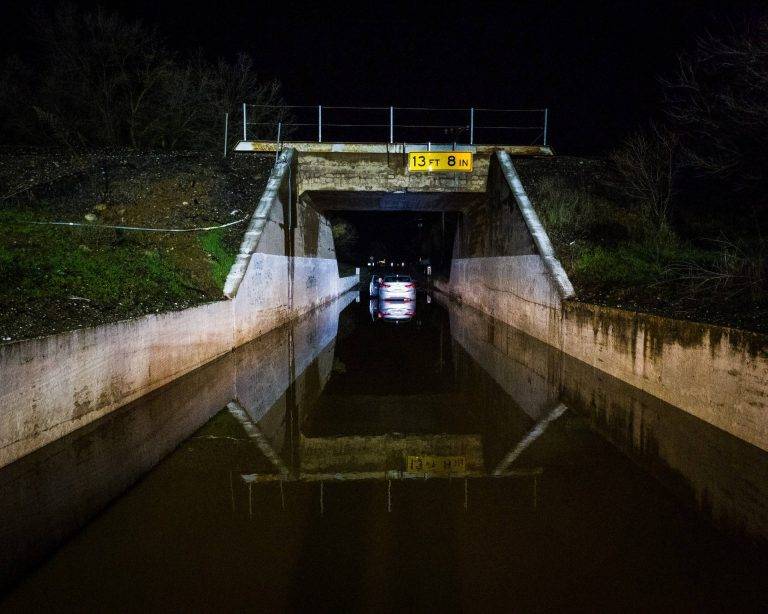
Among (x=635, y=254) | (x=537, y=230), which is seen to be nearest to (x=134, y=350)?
(x=537, y=230)

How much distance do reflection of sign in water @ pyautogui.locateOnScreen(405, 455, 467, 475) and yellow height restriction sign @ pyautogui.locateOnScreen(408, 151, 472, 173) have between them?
14256 millimetres

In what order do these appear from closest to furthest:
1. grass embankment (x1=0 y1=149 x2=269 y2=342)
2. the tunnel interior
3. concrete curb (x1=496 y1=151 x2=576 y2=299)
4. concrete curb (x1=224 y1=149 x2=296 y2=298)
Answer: grass embankment (x1=0 y1=149 x2=269 y2=342) → concrete curb (x1=496 y1=151 x2=576 y2=299) → concrete curb (x1=224 y1=149 x2=296 y2=298) → the tunnel interior

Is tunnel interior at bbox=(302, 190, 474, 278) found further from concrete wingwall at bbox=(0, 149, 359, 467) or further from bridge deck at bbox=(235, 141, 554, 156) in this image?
concrete wingwall at bbox=(0, 149, 359, 467)

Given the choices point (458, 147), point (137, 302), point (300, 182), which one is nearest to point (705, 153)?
point (458, 147)

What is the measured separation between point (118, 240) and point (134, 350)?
568cm

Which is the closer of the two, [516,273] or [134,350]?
[134,350]

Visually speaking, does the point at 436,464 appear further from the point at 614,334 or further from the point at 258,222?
the point at 258,222

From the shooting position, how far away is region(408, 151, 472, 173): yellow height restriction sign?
1773 centimetres

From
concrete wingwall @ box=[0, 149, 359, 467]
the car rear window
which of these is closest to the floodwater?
concrete wingwall @ box=[0, 149, 359, 467]

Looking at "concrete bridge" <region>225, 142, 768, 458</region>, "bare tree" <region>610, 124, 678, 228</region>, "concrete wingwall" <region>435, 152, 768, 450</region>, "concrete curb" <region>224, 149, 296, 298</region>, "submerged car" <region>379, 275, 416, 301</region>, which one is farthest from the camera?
"submerged car" <region>379, 275, 416, 301</region>

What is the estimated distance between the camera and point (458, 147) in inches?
712

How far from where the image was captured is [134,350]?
21.9ft

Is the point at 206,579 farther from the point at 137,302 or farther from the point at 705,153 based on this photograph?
the point at 705,153

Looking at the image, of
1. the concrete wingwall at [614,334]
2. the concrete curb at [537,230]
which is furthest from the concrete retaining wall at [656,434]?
the concrete curb at [537,230]
